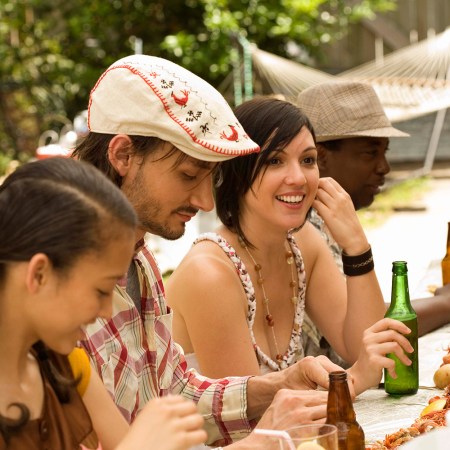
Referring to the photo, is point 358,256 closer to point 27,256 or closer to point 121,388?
point 121,388

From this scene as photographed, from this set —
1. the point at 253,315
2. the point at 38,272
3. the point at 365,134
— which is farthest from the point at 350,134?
the point at 38,272

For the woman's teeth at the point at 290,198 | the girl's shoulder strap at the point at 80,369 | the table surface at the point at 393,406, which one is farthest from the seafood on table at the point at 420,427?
the woman's teeth at the point at 290,198

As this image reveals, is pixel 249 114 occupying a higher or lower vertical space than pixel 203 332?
higher

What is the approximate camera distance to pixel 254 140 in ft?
9.10

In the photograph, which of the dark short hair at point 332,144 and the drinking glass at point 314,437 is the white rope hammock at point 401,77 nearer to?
the dark short hair at point 332,144

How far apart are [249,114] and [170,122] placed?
2.44ft

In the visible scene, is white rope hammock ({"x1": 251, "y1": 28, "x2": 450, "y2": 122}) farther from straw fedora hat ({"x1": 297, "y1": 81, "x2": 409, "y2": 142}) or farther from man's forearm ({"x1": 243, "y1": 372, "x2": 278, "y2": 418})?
man's forearm ({"x1": 243, "y1": 372, "x2": 278, "y2": 418})

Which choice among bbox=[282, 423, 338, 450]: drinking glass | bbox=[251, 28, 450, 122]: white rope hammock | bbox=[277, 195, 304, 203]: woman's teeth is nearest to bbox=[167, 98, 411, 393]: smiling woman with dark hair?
bbox=[277, 195, 304, 203]: woman's teeth

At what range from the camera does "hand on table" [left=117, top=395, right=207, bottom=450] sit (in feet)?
4.41

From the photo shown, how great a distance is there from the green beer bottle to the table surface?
0.09 feet

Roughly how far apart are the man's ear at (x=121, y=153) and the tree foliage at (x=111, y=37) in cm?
758

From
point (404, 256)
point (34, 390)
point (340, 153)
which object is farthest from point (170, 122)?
point (404, 256)

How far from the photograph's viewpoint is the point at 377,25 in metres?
11.9

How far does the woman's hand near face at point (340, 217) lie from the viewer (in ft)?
9.34
